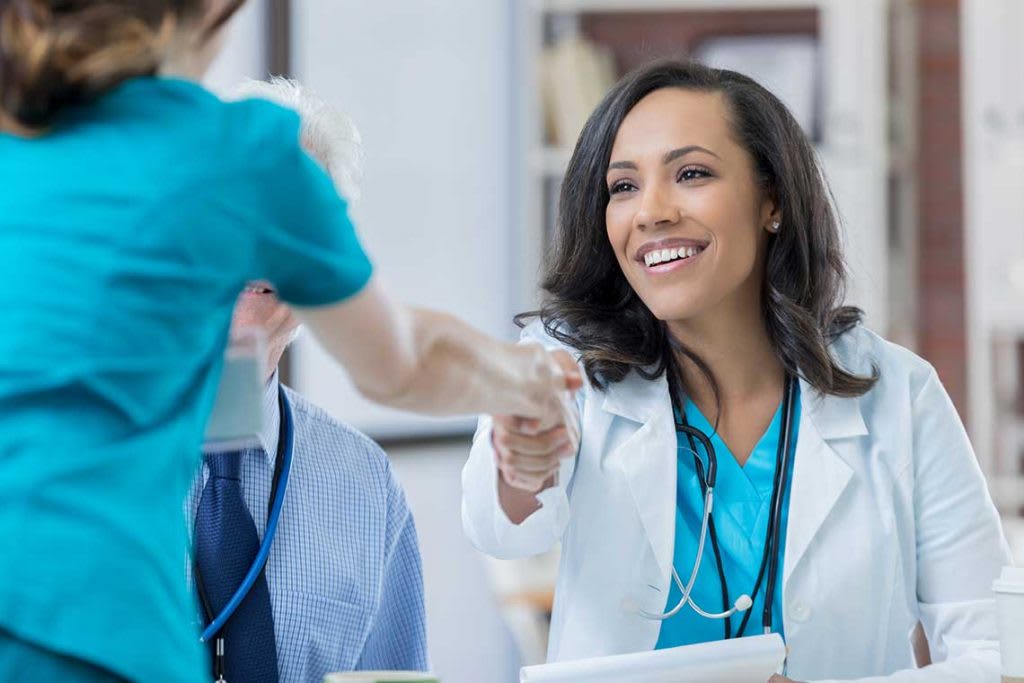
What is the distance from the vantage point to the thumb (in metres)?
1.42

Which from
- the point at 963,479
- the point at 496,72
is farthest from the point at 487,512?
the point at 496,72

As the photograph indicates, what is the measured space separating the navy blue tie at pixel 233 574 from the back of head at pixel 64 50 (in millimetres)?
844

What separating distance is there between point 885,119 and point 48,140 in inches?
163

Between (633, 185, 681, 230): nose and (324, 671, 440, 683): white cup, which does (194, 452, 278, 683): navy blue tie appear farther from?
(633, 185, 681, 230): nose

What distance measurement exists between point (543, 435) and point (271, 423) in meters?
0.50

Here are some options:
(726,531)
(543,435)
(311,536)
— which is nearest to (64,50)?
(543,435)

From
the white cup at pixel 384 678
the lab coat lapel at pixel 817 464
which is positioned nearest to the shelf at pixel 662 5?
the lab coat lapel at pixel 817 464

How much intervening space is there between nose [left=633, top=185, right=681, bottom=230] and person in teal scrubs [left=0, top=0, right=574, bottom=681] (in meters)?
0.96

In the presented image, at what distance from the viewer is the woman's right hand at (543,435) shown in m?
1.41

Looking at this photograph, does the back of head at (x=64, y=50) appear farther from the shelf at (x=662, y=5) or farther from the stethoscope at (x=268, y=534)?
the shelf at (x=662, y=5)

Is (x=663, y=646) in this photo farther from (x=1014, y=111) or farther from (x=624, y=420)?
(x=1014, y=111)

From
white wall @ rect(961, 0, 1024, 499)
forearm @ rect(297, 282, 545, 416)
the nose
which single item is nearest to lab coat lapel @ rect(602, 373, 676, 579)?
the nose

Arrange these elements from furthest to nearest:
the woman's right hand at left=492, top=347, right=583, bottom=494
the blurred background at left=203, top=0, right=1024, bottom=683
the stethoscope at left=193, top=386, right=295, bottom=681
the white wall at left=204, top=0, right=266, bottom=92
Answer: the blurred background at left=203, top=0, right=1024, bottom=683 < the white wall at left=204, top=0, right=266, bottom=92 < the stethoscope at left=193, top=386, right=295, bottom=681 < the woman's right hand at left=492, top=347, right=583, bottom=494

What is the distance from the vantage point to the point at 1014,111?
15.3 ft
